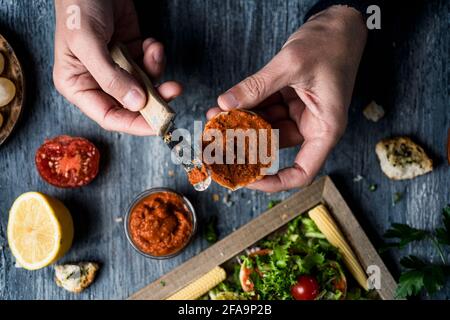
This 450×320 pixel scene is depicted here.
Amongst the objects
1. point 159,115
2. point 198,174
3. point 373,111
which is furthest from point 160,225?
point 373,111

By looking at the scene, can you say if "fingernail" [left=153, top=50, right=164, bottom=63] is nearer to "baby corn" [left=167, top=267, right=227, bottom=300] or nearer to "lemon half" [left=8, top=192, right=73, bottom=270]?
"lemon half" [left=8, top=192, right=73, bottom=270]

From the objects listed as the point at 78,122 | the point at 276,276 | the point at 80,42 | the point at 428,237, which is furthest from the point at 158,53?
the point at 428,237

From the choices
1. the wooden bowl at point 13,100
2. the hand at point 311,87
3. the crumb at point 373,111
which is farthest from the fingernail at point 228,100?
the wooden bowl at point 13,100

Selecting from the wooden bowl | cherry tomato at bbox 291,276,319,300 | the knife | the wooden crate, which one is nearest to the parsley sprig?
the wooden crate

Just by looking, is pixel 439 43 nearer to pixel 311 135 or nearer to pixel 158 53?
pixel 311 135

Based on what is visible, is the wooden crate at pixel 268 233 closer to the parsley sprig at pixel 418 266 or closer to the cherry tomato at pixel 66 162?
the parsley sprig at pixel 418 266
